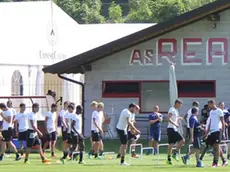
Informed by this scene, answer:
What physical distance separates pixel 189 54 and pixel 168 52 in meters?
0.88

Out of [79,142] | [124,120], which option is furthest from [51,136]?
[124,120]

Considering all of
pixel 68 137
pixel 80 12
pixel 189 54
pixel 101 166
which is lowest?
pixel 101 166

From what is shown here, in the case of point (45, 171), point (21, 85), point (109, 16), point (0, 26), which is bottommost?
point (45, 171)

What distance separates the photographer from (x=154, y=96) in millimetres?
36562

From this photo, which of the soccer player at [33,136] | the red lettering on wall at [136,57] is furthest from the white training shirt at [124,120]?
the red lettering on wall at [136,57]

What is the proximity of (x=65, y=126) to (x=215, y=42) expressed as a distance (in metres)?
10.5

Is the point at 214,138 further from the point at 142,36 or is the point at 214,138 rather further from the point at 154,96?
the point at 154,96

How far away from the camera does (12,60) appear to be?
40.4 m

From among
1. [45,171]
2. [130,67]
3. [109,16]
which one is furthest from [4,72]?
[109,16]

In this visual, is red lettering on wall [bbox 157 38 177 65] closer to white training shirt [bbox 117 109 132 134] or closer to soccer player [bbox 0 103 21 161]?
soccer player [bbox 0 103 21 161]

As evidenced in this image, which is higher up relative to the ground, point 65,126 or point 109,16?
point 109,16

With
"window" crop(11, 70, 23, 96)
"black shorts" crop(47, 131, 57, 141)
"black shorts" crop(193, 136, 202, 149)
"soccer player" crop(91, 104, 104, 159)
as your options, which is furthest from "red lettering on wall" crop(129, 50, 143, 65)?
"black shorts" crop(193, 136, 202, 149)

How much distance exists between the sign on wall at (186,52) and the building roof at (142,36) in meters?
0.62

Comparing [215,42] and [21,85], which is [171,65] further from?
[21,85]
